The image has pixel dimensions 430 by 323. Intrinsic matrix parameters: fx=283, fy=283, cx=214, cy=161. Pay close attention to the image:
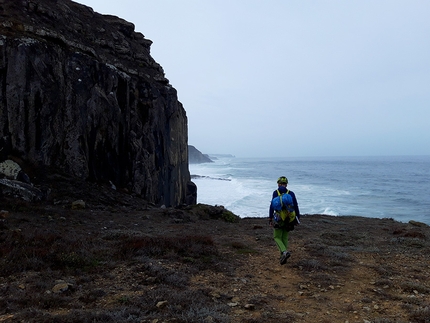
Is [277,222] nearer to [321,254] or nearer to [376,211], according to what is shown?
[321,254]

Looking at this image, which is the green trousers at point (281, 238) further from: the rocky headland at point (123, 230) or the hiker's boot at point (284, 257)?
the rocky headland at point (123, 230)

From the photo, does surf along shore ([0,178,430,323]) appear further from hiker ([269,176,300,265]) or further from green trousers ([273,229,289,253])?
hiker ([269,176,300,265])

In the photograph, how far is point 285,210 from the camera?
866 centimetres

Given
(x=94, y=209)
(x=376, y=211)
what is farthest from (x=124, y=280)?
(x=376, y=211)

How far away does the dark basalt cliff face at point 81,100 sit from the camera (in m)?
17.7

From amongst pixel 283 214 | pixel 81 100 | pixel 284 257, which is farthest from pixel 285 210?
pixel 81 100

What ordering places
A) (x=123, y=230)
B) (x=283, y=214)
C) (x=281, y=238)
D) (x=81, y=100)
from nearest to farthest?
(x=283, y=214), (x=281, y=238), (x=123, y=230), (x=81, y=100)

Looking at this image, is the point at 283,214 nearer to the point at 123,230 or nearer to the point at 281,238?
the point at 281,238

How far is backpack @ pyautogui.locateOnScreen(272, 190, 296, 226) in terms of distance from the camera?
864 centimetres

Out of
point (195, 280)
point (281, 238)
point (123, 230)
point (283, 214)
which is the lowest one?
point (123, 230)

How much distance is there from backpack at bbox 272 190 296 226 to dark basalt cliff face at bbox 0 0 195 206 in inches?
622

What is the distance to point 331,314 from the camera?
17.7 feet

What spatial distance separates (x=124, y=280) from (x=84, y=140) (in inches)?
624

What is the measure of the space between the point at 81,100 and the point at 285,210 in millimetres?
17592
